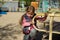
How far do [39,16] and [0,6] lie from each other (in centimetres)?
1220

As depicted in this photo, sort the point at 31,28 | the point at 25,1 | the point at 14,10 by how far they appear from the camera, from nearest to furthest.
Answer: the point at 31,28, the point at 14,10, the point at 25,1

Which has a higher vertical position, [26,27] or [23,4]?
[26,27]

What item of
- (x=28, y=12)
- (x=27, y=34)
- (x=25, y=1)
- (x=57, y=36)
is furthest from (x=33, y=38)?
(x=25, y=1)

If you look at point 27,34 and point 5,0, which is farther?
point 5,0

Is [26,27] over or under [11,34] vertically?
over

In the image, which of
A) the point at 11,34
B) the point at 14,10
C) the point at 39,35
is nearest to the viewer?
the point at 39,35

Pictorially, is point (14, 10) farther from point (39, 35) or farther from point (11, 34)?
point (39, 35)

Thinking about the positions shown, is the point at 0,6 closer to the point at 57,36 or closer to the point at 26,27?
the point at 57,36

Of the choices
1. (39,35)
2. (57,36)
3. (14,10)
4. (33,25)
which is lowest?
(14,10)

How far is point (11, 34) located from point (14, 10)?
9.55 metres

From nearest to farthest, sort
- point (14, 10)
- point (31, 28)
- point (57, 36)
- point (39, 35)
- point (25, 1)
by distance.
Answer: point (31, 28) < point (39, 35) < point (57, 36) < point (14, 10) < point (25, 1)

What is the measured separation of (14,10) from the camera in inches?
645

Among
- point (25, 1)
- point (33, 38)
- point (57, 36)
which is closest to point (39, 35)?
point (33, 38)

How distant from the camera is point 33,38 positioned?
442cm
